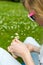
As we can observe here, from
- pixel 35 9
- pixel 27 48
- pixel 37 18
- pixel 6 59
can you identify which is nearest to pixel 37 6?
pixel 35 9

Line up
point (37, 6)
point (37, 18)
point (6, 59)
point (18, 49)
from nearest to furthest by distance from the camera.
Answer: point (37, 6)
point (37, 18)
point (18, 49)
point (6, 59)

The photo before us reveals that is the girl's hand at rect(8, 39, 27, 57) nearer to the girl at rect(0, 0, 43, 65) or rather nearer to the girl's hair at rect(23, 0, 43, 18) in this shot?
the girl at rect(0, 0, 43, 65)

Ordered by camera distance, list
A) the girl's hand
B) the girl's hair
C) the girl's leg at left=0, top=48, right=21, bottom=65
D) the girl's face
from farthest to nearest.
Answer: the girl's leg at left=0, top=48, right=21, bottom=65 → the girl's hand → the girl's face → the girl's hair

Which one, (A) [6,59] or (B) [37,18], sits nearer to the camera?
(B) [37,18]

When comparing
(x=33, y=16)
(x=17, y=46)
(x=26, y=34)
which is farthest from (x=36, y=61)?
(x=26, y=34)

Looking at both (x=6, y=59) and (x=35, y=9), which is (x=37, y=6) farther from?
(x=6, y=59)

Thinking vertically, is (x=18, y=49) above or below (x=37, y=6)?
below

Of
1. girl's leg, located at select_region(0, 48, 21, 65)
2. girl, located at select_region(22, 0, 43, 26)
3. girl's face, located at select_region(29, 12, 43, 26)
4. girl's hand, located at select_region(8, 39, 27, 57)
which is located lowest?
girl's leg, located at select_region(0, 48, 21, 65)

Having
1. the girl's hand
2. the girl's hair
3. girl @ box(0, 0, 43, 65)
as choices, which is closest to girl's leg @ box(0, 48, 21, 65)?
girl @ box(0, 0, 43, 65)

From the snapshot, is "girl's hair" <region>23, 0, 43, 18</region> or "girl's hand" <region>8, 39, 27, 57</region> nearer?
"girl's hair" <region>23, 0, 43, 18</region>

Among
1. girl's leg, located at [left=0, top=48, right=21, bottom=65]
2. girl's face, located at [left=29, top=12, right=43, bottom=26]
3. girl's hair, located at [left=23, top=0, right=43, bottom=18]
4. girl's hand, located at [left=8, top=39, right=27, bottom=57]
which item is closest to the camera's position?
girl's hair, located at [left=23, top=0, right=43, bottom=18]

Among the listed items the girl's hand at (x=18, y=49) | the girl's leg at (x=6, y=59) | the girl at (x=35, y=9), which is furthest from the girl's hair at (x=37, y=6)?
the girl's leg at (x=6, y=59)

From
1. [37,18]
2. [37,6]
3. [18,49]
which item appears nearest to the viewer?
[37,6]

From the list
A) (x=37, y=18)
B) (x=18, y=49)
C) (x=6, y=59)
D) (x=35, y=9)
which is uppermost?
(x=35, y=9)
